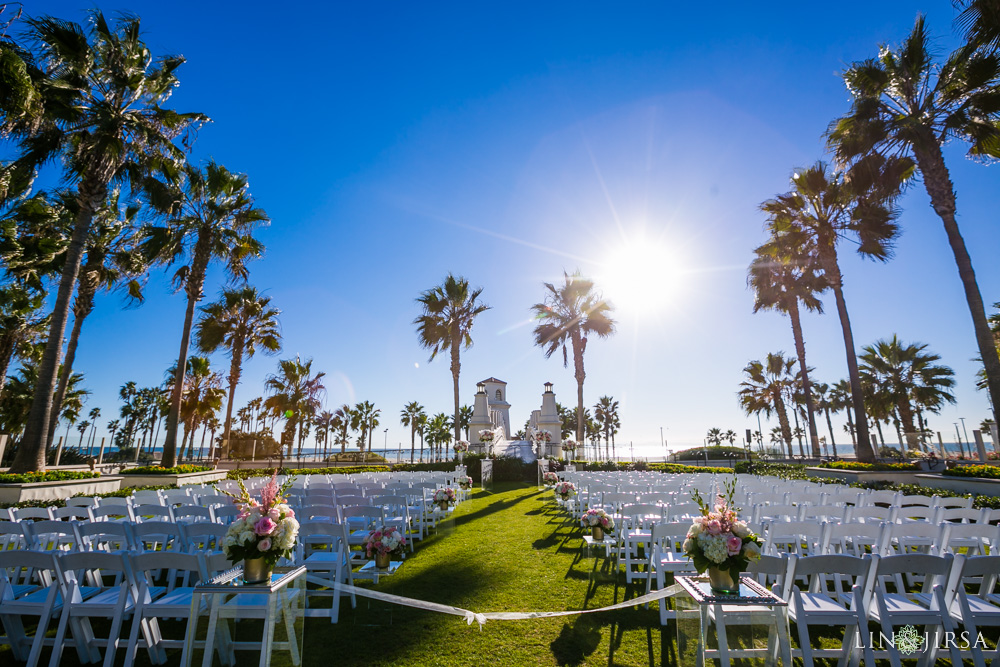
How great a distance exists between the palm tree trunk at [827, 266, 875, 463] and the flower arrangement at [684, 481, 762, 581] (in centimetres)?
1573

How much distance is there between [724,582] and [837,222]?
1890 centimetres

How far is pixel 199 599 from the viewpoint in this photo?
3035 mm

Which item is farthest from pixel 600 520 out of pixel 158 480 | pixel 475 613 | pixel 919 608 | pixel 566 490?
pixel 158 480

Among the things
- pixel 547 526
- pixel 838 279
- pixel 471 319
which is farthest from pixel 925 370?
pixel 547 526

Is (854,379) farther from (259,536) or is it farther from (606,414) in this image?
(606,414)

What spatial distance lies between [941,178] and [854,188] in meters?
2.08

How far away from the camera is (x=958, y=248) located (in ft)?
38.7

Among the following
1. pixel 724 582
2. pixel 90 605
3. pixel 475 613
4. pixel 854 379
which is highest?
pixel 854 379

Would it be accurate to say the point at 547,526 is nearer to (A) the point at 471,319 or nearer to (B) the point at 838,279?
(B) the point at 838,279

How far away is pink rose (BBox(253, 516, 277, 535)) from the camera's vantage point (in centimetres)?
315

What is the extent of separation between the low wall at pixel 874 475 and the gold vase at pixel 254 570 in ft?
53.3

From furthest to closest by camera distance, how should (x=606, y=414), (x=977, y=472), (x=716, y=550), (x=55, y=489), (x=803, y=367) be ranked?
(x=606, y=414)
(x=803, y=367)
(x=977, y=472)
(x=55, y=489)
(x=716, y=550)

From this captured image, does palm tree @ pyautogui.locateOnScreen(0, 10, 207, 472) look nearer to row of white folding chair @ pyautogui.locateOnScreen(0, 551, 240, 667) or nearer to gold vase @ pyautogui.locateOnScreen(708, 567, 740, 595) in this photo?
row of white folding chair @ pyautogui.locateOnScreen(0, 551, 240, 667)

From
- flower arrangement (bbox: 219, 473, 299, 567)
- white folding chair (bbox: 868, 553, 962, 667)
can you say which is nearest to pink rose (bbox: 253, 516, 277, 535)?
flower arrangement (bbox: 219, 473, 299, 567)
